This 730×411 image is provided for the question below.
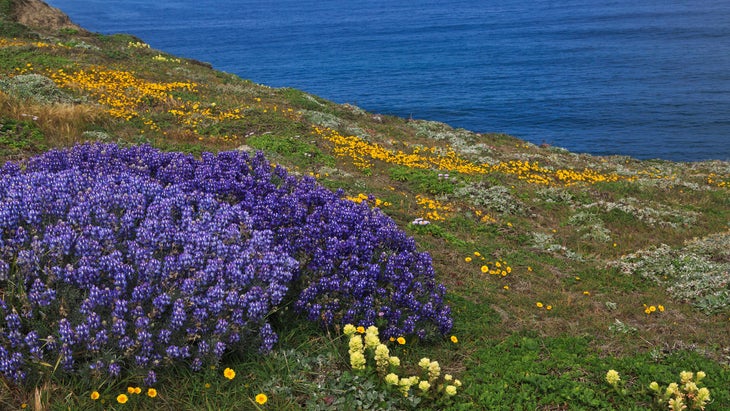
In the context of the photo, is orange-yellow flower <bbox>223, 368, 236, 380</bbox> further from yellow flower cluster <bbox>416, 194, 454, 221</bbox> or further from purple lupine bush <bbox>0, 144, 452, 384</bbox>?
yellow flower cluster <bbox>416, 194, 454, 221</bbox>

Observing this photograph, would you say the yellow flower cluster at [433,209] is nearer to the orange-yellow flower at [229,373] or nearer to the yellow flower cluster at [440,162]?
the yellow flower cluster at [440,162]

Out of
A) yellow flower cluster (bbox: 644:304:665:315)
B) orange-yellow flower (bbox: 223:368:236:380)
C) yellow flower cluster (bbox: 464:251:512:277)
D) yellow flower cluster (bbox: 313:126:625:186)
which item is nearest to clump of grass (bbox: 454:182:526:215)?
yellow flower cluster (bbox: 313:126:625:186)

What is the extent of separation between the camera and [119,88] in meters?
21.8

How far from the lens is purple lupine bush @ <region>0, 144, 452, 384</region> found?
512 centimetres

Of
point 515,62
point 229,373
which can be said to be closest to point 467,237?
point 229,373

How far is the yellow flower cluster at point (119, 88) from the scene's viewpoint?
62.3 feet

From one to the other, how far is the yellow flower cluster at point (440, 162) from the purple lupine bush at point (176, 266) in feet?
36.0

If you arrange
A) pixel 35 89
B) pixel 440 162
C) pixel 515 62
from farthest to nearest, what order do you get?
pixel 515 62 < pixel 440 162 < pixel 35 89

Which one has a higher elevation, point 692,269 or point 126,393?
point 692,269

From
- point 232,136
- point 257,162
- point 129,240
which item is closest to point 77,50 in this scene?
point 232,136

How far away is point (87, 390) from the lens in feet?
16.5

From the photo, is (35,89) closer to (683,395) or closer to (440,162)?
(440,162)

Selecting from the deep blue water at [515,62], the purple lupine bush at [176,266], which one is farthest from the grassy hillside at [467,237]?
the deep blue water at [515,62]

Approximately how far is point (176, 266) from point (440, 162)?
18.2 m
